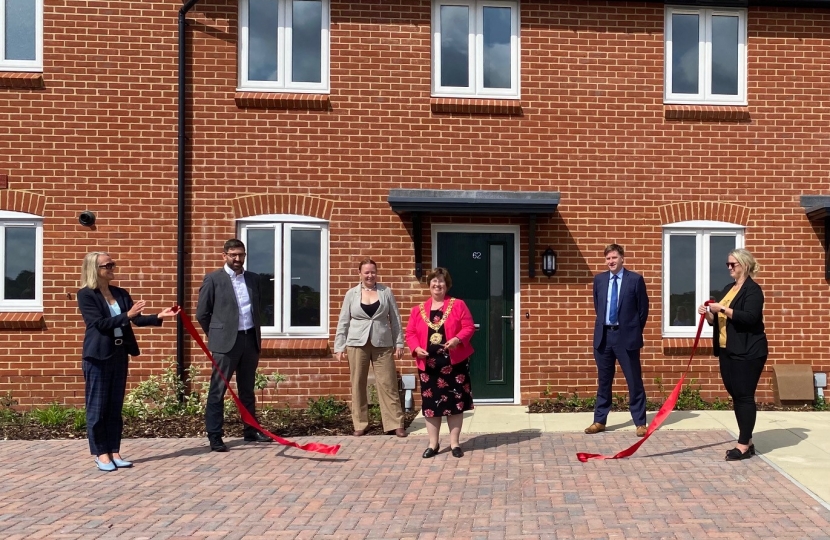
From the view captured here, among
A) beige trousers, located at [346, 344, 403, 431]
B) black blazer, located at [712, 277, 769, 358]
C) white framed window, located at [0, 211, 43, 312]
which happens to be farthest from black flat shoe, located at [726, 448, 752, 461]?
white framed window, located at [0, 211, 43, 312]

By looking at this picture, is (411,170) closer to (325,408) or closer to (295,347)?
(295,347)

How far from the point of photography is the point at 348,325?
27.3 ft

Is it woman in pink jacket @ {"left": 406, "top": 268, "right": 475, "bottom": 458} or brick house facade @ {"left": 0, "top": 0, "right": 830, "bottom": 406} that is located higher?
brick house facade @ {"left": 0, "top": 0, "right": 830, "bottom": 406}

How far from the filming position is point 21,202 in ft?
30.8

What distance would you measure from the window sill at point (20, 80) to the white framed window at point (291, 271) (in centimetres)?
285

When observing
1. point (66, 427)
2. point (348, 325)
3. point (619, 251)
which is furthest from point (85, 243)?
point (619, 251)

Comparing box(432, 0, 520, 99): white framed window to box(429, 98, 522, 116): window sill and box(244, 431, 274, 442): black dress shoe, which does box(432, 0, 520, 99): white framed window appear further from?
box(244, 431, 274, 442): black dress shoe

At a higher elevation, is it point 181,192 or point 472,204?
point 181,192

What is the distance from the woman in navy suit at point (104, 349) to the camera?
6621 millimetres

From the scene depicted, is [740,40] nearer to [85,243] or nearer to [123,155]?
[123,155]

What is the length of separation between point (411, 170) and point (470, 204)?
38.7 inches

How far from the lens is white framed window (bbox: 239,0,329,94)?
9773mm

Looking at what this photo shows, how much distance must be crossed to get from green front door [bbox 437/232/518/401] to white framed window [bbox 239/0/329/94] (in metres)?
2.56

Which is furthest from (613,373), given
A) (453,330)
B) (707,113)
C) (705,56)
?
(705,56)
